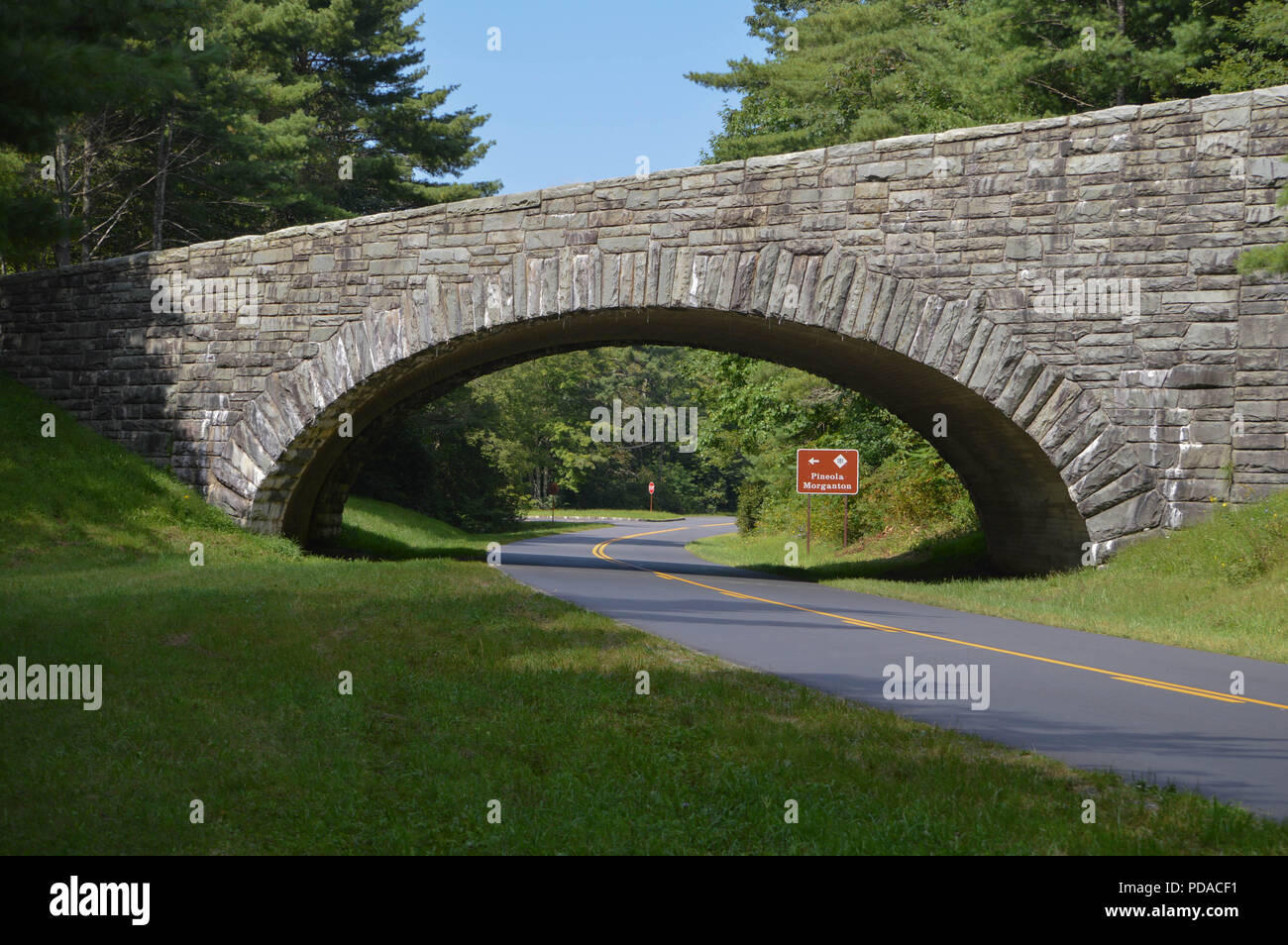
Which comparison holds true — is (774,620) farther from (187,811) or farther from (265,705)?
(187,811)

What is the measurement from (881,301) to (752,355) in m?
6.60

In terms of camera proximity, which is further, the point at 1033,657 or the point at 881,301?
the point at 881,301

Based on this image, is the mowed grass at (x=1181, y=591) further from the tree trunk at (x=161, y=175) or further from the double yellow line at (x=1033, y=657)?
the tree trunk at (x=161, y=175)

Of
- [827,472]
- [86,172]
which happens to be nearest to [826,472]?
[827,472]

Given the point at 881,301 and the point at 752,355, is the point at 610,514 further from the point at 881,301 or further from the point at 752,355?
the point at 881,301

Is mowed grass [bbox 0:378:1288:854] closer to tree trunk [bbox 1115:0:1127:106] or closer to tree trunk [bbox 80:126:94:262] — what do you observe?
tree trunk [bbox 1115:0:1127:106]

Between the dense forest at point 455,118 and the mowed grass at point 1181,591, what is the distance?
3591mm

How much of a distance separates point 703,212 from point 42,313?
39.9 ft

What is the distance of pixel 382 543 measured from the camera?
2562cm

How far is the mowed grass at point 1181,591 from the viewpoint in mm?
11992

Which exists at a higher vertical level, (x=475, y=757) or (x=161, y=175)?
(x=161, y=175)

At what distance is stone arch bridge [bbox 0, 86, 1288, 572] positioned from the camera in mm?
15070

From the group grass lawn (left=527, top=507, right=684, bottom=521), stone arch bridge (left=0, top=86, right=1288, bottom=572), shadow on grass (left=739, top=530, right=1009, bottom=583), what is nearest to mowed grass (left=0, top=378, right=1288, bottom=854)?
stone arch bridge (left=0, top=86, right=1288, bottom=572)

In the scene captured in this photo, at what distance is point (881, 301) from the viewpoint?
15.9 m
